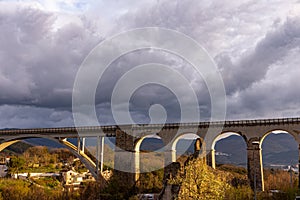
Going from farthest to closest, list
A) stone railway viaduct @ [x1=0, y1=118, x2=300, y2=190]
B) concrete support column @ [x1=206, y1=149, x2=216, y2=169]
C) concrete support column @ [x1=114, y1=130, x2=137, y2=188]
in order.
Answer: concrete support column @ [x1=114, y1=130, x2=137, y2=188] < concrete support column @ [x1=206, y1=149, x2=216, y2=169] < stone railway viaduct @ [x1=0, y1=118, x2=300, y2=190]

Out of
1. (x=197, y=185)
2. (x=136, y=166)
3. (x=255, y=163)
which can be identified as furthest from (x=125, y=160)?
(x=197, y=185)

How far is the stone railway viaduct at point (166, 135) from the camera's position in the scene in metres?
28.1

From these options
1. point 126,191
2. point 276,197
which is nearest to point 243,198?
point 276,197

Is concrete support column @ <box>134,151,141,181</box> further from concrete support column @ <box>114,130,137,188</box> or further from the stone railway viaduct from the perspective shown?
concrete support column @ <box>114,130,137,188</box>

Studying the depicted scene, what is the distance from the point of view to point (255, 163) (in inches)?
1112

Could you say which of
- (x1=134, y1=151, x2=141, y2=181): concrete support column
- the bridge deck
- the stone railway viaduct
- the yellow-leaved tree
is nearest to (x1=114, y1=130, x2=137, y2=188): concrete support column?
the stone railway viaduct

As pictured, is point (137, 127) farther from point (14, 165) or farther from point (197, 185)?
point (14, 165)

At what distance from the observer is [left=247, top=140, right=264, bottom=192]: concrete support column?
2761cm

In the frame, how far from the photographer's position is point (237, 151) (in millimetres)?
128750

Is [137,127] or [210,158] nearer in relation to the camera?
[210,158]

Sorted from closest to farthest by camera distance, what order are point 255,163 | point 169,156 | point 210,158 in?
point 255,163 → point 210,158 → point 169,156

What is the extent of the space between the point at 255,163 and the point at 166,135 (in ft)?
27.5

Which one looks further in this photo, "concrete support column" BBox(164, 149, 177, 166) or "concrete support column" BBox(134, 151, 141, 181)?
"concrete support column" BBox(134, 151, 141, 181)

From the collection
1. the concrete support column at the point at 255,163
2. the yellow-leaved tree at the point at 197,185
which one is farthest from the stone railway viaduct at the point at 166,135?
the yellow-leaved tree at the point at 197,185
